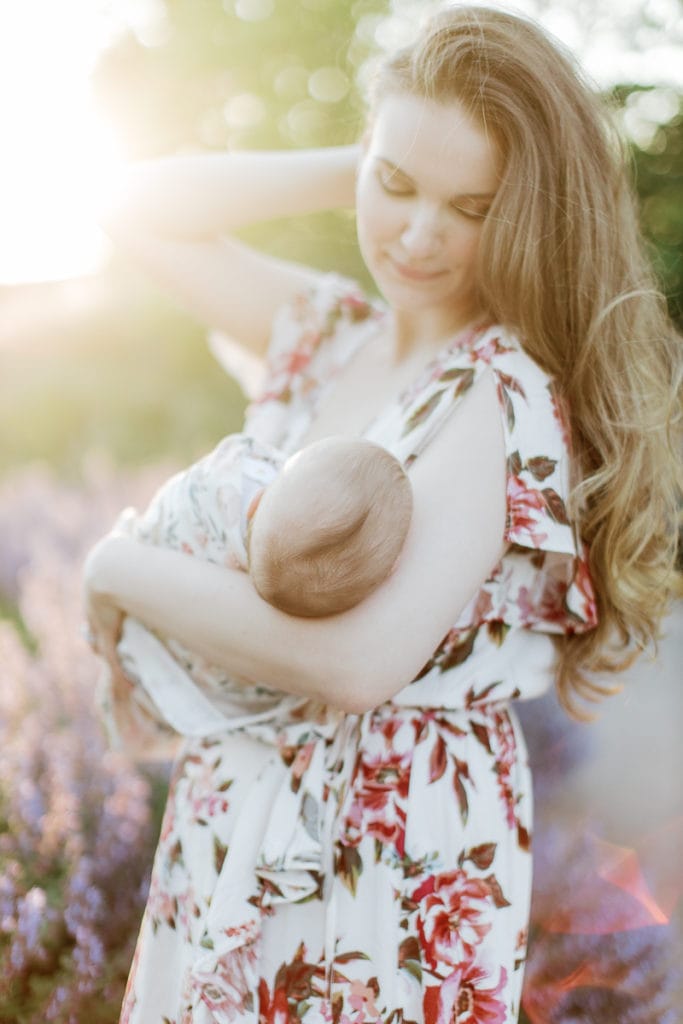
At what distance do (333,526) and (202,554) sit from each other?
12.2 inches

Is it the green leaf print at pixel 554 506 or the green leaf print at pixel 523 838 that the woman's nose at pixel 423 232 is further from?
the green leaf print at pixel 523 838

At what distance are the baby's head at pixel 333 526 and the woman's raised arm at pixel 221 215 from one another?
79 cm

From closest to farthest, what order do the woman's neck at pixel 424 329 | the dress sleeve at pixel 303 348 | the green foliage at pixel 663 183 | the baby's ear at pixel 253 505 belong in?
1. the baby's ear at pixel 253 505
2. the woman's neck at pixel 424 329
3. the dress sleeve at pixel 303 348
4. the green foliage at pixel 663 183

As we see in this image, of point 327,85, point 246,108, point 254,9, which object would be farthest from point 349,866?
point 254,9

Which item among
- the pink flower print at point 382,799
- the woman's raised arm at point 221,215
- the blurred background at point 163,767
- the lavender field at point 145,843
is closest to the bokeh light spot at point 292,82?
the blurred background at point 163,767

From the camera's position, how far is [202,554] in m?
1.24

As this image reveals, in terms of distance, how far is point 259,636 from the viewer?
1.10m

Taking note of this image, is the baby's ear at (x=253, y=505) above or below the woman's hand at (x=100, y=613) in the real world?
above

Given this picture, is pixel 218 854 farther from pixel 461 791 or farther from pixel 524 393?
pixel 524 393

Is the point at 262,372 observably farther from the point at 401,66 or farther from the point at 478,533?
the point at 478,533

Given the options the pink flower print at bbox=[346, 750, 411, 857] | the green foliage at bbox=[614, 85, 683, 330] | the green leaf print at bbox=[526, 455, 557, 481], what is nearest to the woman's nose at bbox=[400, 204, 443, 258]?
the green leaf print at bbox=[526, 455, 557, 481]

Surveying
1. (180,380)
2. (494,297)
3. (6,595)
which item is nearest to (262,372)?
(494,297)

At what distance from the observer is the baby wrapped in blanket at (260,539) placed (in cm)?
101

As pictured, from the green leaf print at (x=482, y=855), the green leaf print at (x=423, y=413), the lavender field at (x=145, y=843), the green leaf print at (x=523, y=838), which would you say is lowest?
the lavender field at (x=145, y=843)
